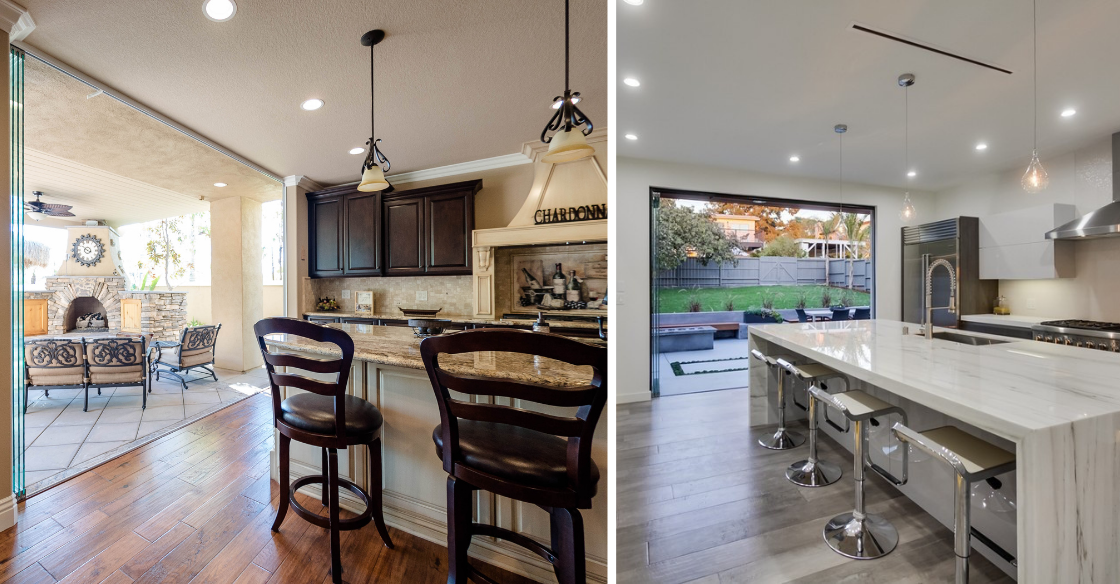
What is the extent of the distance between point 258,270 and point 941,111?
6.01 m

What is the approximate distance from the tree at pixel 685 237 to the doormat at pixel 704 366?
73 centimetres

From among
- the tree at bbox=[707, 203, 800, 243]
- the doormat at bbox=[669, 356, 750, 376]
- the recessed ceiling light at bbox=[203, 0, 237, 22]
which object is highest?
the recessed ceiling light at bbox=[203, 0, 237, 22]

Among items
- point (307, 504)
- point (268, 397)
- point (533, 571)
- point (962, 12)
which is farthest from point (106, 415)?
point (962, 12)

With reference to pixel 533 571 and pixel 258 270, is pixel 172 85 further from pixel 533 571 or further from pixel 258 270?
pixel 258 270

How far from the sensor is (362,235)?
4039mm

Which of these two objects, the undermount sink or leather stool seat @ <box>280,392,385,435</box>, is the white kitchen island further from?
leather stool seat @ <box>280,392,385,435</box>

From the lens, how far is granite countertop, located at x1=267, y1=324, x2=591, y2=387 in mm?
1040

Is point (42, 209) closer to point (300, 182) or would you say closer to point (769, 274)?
point (300, 182)

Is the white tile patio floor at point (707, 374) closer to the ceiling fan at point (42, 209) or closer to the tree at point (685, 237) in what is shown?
the tree at point (685, 237)

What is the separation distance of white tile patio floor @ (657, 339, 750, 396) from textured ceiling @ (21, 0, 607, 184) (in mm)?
1631

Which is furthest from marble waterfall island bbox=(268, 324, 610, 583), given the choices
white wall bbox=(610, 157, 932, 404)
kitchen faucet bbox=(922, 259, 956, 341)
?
kitchen faucet bbox=(922, 259, 956, 341)

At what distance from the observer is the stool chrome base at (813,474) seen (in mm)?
1736

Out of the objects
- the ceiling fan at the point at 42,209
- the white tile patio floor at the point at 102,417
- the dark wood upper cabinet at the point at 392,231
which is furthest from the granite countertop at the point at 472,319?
the ceiling fan at the point at 42,209

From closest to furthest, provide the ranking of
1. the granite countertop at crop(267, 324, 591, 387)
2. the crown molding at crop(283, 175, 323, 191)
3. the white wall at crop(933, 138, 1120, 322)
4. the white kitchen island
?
the white kitchen island < the granite countertop at crop(267, 324, 591, 387) < the white wall at crop(933, 138, 1120, 322) < the crown molding at crop(283, 175, 323, 191)
